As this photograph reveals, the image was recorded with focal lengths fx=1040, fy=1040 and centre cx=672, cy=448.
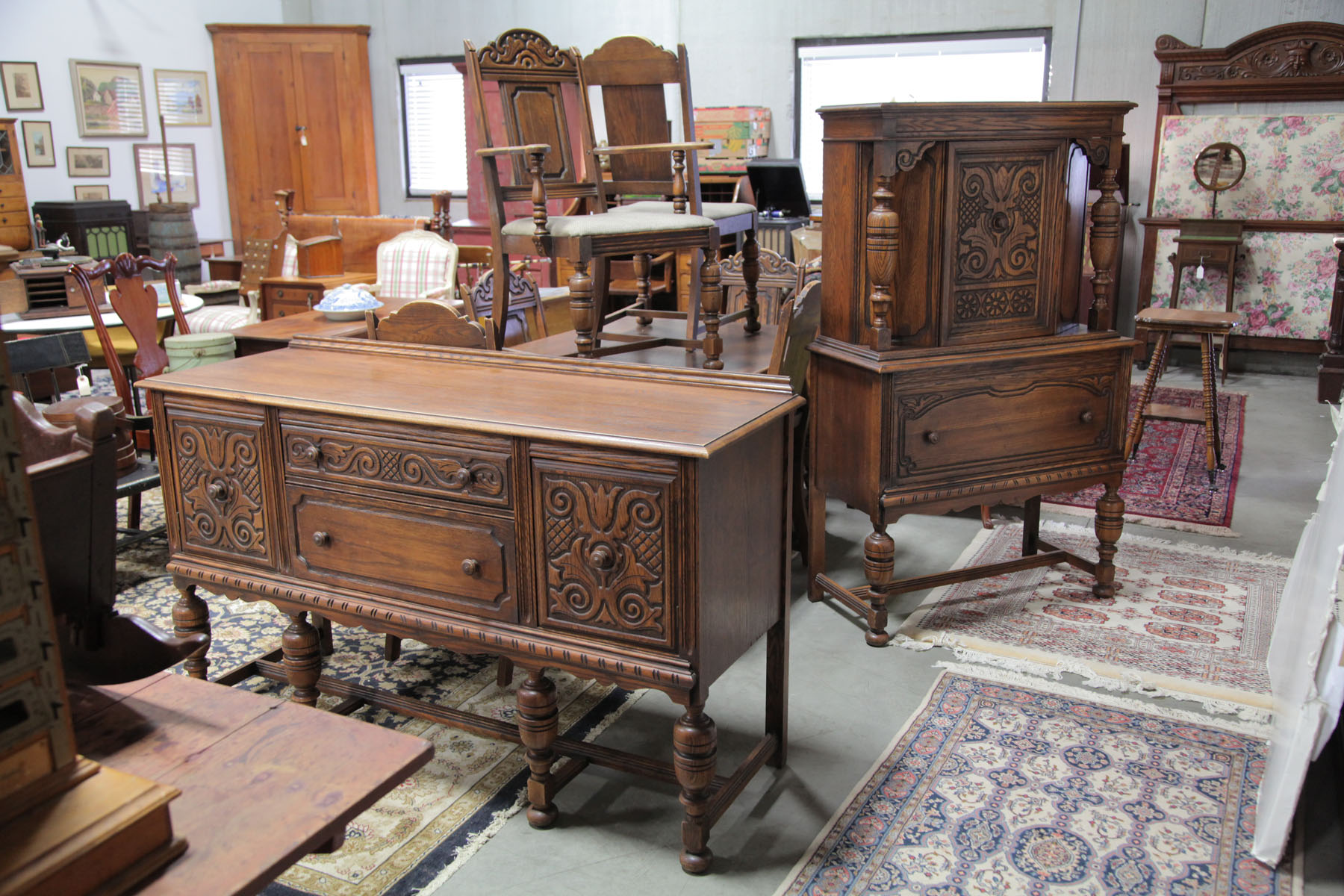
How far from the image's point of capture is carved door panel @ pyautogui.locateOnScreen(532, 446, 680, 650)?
84.0 inches

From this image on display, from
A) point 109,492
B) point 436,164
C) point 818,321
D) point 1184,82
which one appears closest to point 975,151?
point 818,321

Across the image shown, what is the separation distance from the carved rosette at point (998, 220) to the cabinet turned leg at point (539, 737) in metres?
1.93

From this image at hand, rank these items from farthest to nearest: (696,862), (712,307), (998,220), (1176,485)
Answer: (1176,485)
(712,307)
(998,220)
(696,862)

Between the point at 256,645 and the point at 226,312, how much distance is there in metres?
4.69

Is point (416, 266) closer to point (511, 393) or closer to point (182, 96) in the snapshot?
point (511, 393)

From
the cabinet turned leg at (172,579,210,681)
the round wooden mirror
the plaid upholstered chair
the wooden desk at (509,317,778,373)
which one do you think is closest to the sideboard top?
the cabinet turned leg at (172,579,210,681)

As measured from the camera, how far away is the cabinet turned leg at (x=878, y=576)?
3.51 metres

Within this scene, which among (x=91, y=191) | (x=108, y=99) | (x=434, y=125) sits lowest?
(x=91, y=191)

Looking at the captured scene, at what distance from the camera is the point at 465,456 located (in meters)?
2.30

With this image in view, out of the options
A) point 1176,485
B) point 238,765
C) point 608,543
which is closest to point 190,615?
point 608,543

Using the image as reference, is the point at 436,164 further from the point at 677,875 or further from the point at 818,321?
the point at 677,875

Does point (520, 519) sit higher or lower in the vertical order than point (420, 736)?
higher

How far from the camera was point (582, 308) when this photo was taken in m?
3.69

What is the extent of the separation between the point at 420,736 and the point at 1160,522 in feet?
11.1
